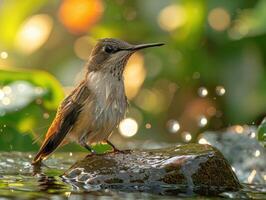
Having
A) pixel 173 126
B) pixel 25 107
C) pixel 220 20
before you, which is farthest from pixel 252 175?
pixel 220 20

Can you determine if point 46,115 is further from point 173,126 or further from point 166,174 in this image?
point 173,126

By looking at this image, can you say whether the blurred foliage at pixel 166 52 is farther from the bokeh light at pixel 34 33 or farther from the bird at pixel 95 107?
the bird at pixel 95 107

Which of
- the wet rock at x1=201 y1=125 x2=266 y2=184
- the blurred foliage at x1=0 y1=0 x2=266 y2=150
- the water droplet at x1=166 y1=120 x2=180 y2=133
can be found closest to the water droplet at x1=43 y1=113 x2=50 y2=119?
the wet rock at x1=201 y1=125 x2=266 y2=184

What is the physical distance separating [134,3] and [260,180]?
284 cm

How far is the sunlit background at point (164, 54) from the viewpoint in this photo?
8.16m

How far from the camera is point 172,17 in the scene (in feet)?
27.0

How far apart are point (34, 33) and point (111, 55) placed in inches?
103

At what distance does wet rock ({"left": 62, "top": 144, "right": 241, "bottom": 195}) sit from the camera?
4.95 m

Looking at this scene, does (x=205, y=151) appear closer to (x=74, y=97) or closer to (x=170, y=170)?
(x=170, y=170)

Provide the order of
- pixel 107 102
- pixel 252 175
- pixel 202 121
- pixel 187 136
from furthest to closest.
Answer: pixel 202 121, pixel 187 136, pixel 252 175, pixel 107 102

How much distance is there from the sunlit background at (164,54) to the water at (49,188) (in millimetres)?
2289

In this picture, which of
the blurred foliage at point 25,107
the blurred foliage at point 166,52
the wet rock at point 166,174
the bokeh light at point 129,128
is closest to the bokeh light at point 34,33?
the blurred foliage at point 166,52

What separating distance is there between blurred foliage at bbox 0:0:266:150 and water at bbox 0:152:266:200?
2.45 m

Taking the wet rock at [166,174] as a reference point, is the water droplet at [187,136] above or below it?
above
